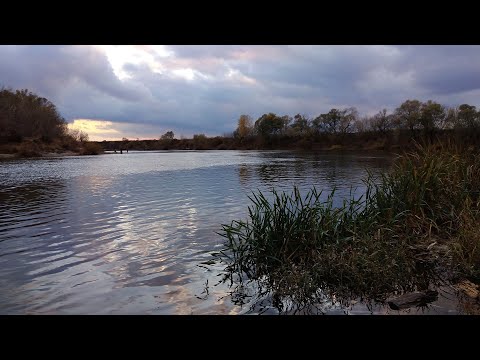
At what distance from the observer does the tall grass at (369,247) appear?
5934 mm

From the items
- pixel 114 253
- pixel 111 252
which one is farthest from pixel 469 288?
pixel 111 252

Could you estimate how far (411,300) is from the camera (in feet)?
17.7

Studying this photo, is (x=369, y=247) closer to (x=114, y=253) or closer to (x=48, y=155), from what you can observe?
(x=114, y=253)

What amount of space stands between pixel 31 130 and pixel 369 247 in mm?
99915

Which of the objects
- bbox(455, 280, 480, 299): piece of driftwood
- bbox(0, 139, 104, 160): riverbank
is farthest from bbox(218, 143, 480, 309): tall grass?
bbox(0, 139, 104, 160): riverbank

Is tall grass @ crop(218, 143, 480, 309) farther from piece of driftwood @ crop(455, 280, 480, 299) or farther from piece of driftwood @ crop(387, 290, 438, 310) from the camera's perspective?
piece of driftwood @ crop(387, 290, 438, 310)

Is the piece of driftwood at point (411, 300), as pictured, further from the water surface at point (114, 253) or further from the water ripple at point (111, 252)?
the water ripple at point (111, 252)

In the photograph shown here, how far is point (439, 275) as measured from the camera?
6.54m

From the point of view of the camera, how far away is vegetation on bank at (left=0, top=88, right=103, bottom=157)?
80.3 meters
